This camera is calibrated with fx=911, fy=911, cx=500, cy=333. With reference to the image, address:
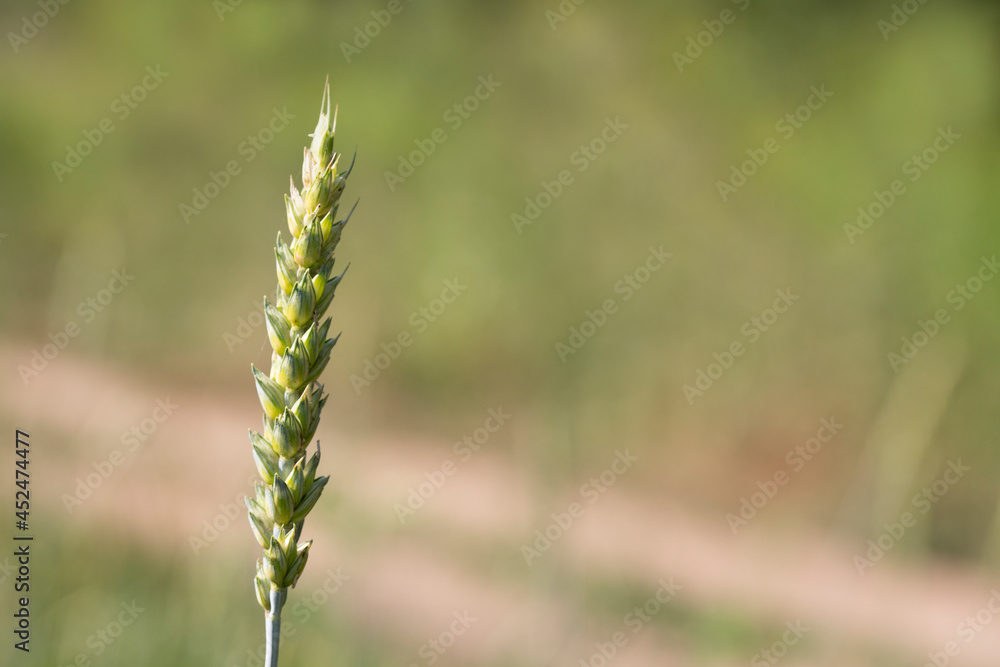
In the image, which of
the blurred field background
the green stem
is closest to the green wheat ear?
the green stem

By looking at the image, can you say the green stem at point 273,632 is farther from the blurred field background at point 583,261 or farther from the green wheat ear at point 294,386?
the blurred field background at point 583,261

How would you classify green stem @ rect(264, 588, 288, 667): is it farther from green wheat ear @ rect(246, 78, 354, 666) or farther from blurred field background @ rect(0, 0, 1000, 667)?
blurred field background @ rect(0, 0, 1000, 667)

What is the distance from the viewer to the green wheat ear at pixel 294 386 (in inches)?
27.2

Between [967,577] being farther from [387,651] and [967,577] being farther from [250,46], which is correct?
[250,46]

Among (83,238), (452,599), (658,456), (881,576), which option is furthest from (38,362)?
(881,576)

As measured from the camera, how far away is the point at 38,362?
6285mm

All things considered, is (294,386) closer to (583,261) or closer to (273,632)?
(273,632)

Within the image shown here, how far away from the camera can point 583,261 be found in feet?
27.7

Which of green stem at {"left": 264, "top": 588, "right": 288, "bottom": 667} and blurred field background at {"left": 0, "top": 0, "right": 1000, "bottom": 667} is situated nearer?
green stem at {"left": 264, "top": 588, "right": 288, "bottom": 667}

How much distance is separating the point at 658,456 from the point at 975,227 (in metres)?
3.23

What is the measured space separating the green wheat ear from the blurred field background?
4449mm

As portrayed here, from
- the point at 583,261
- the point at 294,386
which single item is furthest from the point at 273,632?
the point at 583,261

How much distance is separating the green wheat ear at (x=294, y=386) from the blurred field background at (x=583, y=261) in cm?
445

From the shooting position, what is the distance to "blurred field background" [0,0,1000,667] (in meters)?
6.28
